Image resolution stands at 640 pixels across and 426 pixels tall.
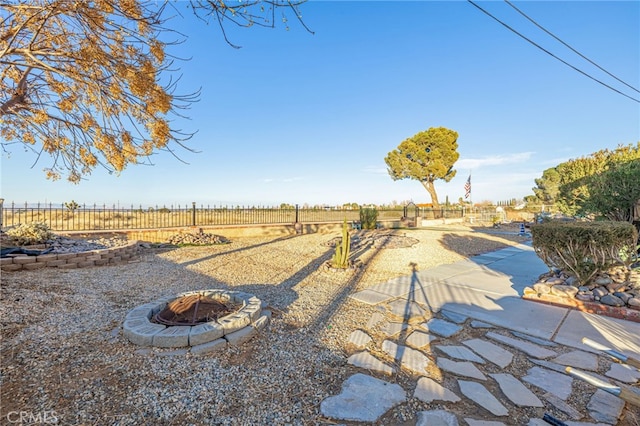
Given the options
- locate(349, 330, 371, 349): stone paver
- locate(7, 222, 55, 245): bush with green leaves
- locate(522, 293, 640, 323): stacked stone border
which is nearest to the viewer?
locate(349, 330, 371, 349): stone paver

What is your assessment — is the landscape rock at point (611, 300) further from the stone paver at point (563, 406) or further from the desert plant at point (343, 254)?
the desert plant at point (343, 254)

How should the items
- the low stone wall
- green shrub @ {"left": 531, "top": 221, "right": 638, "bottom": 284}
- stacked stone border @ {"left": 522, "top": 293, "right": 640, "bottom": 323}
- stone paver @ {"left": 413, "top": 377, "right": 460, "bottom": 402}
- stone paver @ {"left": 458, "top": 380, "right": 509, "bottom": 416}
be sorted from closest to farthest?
stone paver @ {"left": 458, "top": 380, "right": 509, "bottom": 416} → stone paver @ {"left": 413, "top": 377, "right": 460, "bottom": 402} → stacked stone border @ {"left": 522, "top": 293, "right": 640, "bottom": 323} → green shrub @ {"left": 531, "top": 221, "right": 638, "bottom": 284} → the low stone wall

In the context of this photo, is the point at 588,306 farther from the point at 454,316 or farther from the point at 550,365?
the point at 550,365

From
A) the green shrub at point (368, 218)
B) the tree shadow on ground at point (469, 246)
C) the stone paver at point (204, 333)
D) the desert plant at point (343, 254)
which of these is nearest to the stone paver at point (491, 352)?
the stone paver at point (204, 333)

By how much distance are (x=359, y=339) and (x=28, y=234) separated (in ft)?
25.1

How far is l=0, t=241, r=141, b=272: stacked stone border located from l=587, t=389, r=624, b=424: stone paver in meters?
7.78

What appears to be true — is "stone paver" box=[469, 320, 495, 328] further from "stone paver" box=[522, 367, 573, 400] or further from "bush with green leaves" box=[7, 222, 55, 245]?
"bush with green leaves" box=[7, 222, 55, 245]

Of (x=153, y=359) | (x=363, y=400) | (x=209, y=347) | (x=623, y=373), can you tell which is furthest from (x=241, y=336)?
(x=623, y=373)

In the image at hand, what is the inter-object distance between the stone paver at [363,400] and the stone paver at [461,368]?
0.56m

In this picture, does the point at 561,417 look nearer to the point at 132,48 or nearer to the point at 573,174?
the point at 132,48

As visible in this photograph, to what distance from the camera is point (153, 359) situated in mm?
2318

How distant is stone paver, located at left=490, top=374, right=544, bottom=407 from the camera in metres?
1.92

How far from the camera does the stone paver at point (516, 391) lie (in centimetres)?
192

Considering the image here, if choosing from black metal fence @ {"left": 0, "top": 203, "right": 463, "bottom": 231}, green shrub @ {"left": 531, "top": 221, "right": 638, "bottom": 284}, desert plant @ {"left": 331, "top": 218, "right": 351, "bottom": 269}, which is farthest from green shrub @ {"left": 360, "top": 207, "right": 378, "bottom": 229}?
green shrub @ {"left": 531, "top": 221, "right": 638, "bottom": 284}
